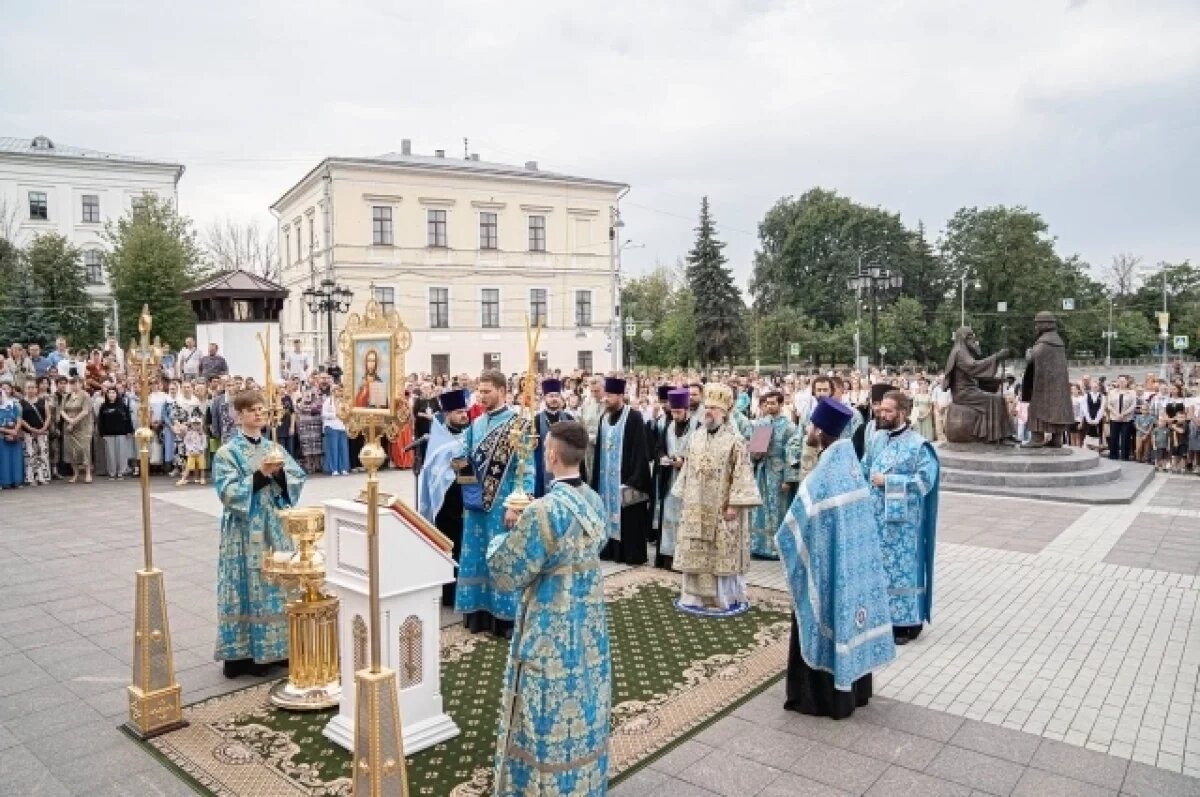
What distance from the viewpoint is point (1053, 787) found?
4.32m

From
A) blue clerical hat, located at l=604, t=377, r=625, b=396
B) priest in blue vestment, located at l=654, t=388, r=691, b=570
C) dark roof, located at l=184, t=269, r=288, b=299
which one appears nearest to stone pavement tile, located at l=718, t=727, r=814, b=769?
priest in blue vestment, located at l=654, t=388, r=691, b=570

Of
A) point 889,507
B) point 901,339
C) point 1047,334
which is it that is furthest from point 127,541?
point 901,339

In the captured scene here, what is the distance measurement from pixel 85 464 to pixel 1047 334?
58.6 ft

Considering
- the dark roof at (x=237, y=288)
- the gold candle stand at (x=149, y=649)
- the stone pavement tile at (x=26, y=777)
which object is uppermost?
the dark roof at (x=237, y=288)

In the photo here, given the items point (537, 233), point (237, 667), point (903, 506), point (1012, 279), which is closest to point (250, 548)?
point (237, 667)

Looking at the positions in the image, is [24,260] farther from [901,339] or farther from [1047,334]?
[901,339]

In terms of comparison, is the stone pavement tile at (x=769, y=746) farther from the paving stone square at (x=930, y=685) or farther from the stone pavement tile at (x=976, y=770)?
the stone pavement tile at (x=976, y=770)

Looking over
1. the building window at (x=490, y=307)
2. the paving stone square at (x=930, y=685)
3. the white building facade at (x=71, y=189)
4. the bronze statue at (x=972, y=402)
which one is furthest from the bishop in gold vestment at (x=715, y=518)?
the white building facade at (x=71, y=189)

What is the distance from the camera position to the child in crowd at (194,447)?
49.5 ft

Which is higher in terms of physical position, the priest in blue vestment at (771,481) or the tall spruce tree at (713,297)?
the tall spruce tree at (713,297)

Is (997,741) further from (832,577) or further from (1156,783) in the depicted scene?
(832,577)

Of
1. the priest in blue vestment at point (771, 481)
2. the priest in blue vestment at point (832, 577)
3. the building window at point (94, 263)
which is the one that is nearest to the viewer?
the priest in blue vestment at point (832, 577)

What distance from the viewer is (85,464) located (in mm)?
15625

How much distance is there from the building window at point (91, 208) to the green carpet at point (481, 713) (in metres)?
58.1
